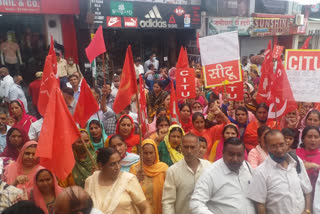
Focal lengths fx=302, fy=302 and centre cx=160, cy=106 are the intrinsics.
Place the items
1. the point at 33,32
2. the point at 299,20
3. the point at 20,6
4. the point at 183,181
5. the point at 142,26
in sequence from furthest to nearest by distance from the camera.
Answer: the point at 299,20 < the point at 142,26 < the point at 33,32 < the point at 20,6 < the point at 183,181

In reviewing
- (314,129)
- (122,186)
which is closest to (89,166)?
(122,186)

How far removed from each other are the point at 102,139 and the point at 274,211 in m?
2.36

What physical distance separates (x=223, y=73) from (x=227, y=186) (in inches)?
118

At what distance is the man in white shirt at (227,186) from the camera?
7.52 ft

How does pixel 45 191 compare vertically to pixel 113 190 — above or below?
below

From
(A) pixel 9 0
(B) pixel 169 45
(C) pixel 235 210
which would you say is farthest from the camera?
(B) pixel 169 45

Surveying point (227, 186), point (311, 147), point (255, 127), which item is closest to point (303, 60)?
point (255, 127)

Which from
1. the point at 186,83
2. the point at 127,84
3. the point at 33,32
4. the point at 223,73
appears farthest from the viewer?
the point at 33,32

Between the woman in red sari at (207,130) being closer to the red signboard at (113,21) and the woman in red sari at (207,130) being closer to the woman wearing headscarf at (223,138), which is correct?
the woman wearing headscarf at (223,138)

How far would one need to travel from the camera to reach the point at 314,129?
3295 mm

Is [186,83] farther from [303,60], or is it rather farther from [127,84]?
[127,84]

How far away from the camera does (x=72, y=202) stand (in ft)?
5.91

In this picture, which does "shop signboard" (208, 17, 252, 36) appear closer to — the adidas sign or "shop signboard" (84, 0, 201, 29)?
"shop signboard" (84, 0, 201, 29)

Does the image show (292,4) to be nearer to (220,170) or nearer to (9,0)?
(9,0)
